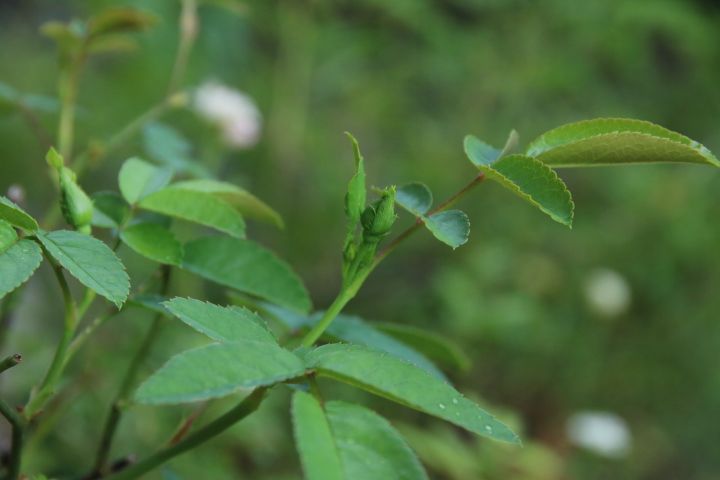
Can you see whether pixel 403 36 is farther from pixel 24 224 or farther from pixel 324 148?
pixel 24 224

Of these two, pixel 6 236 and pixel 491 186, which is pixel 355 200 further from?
pixel 491 186

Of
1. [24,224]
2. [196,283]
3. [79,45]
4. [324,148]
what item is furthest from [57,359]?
[324,148]

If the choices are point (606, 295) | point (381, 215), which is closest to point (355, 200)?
point (381, 215)

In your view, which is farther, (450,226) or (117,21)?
(117,21)

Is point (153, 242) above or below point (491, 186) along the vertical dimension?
above

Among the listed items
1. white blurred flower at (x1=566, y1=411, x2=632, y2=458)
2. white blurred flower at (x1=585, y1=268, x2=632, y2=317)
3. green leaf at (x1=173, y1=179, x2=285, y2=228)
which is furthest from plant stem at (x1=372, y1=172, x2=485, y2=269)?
white blurred flower at (x1=585, y1=268, x2=632, y2=317)

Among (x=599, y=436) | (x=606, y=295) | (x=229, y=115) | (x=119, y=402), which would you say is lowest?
(x=599, y=436)
